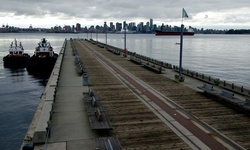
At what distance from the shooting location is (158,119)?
51.9 feet

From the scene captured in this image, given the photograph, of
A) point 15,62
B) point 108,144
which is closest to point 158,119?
point 108,144

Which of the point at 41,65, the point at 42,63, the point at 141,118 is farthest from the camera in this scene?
the point at 42,63

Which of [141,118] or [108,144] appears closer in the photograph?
[108,144]

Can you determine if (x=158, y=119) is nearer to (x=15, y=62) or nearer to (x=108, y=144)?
(x=108, y=144)

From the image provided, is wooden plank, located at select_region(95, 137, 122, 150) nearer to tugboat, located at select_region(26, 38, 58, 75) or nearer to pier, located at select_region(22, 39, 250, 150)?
pier, located at select_region(22, 39, 250, 150)

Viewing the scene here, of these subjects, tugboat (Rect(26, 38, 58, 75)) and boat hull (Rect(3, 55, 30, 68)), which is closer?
tugboat (Rect(26, 38, 58, 75))

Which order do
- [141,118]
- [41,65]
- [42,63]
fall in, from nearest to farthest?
[141,118] → [41,65] → [42,63]

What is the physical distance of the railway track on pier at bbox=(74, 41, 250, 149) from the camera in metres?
12.8

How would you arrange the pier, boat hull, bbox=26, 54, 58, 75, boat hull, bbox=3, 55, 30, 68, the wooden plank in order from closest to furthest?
1. the wooden plank
2. the pier
3. boat hull, bbox=26, 54, 58, 75
4. boat hull, bbox=3, 55, 30, 68

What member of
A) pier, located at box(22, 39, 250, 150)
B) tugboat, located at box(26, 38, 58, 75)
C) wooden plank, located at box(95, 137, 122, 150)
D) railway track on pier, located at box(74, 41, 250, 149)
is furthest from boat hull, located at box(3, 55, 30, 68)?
wooden plank, located at box(95, 137, 122, 150)

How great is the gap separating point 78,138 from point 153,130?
12.9 ft

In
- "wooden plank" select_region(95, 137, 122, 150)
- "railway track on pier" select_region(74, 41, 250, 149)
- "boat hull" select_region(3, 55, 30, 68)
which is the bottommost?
"boat hull" select_region(3, 55, 30, 68)

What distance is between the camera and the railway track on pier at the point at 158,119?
12797 mm

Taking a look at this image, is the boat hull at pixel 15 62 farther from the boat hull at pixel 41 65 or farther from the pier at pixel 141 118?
the pier at pixel 141 118
